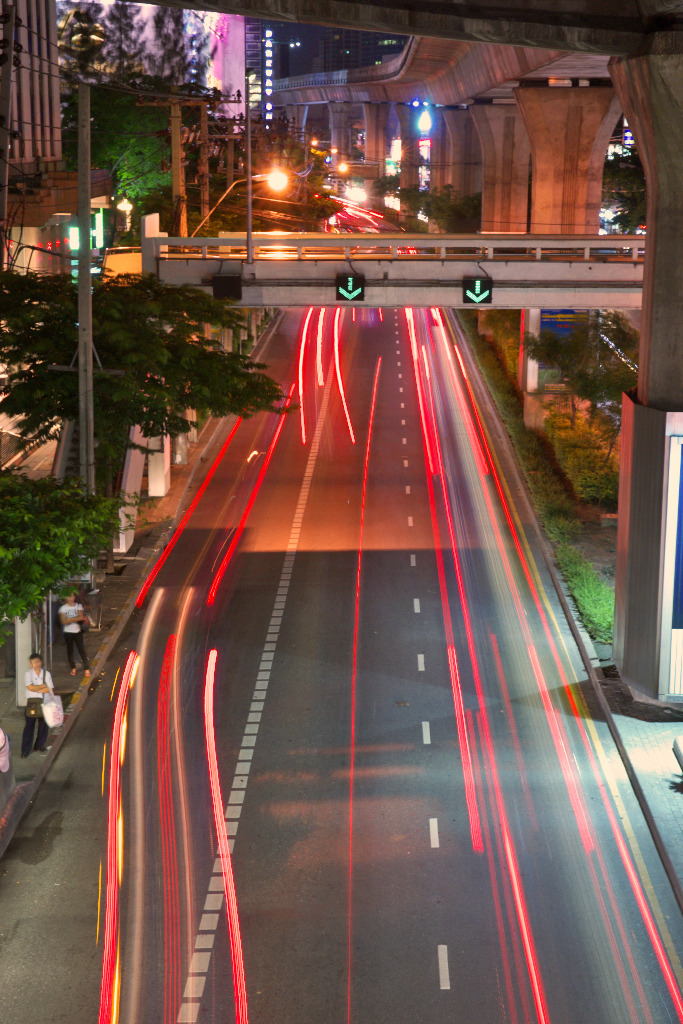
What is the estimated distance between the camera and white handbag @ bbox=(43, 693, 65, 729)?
17578mm

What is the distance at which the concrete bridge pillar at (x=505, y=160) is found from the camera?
6128 centimetres

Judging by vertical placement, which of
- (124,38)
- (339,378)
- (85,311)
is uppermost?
(124,38)

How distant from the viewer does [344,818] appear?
16.1 meters

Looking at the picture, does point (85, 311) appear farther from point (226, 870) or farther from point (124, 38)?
point (124, 38)

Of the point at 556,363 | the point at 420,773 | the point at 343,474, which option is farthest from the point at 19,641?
the point at 556,363

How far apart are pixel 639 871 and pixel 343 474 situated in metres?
22.1

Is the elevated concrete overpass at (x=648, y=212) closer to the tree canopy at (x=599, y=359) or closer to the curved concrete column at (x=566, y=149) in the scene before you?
the tree canopy at (x=599, y=359)

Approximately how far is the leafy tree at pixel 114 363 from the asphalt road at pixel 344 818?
3652 mm

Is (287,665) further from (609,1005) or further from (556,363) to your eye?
(556,363)

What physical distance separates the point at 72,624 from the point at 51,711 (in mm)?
3230

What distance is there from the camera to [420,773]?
57.2ft

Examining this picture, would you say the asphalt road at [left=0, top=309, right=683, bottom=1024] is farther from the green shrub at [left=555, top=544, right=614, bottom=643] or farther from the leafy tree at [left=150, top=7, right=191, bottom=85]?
the leafy tree at [left=150, top=7, right=191, bottom=85]

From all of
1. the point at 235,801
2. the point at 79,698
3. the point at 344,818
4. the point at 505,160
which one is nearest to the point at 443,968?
the point at 344,818

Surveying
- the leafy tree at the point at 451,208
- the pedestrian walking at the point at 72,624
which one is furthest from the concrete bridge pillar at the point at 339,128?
the pedestrian walking at the point at 72,624
